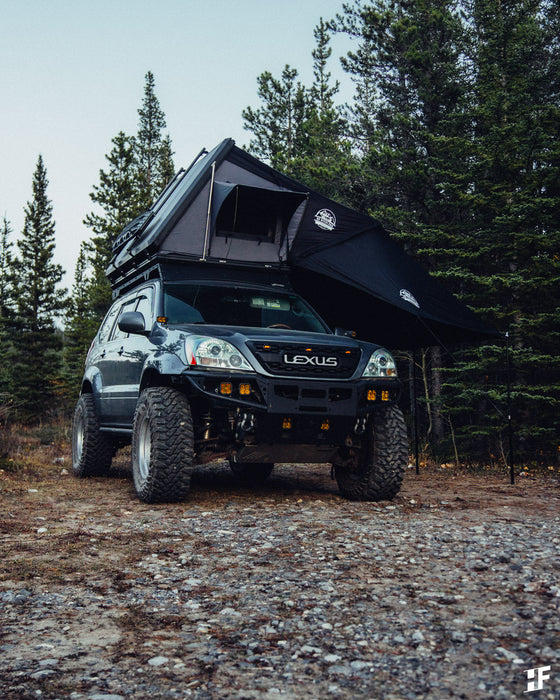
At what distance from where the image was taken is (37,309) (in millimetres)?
35844

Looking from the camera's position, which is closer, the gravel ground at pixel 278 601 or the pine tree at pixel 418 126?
the gravel ground at pixel 278 601

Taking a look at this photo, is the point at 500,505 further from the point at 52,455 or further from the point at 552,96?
the point at 552,96

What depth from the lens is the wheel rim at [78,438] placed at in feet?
28.8

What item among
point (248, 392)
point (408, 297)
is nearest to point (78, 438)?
point (248, 392)

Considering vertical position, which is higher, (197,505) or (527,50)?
(527,50)

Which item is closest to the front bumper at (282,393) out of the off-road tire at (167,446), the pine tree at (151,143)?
the off-road tire at (167,446)

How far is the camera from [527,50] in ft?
51.9

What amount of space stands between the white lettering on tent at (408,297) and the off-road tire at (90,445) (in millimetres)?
4326

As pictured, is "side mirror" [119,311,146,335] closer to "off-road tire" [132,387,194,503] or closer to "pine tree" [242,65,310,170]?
"off-road tire" [132,387,194,503]

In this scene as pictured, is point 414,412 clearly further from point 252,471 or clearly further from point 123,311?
point 123,311

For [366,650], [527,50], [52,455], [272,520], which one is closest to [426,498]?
[272,520]

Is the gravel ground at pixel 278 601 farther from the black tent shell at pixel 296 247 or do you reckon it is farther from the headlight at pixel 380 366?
the black tent shell at pixel 296 247

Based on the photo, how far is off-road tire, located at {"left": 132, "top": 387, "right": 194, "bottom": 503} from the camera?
5.93m

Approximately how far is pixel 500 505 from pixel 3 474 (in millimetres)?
6396
